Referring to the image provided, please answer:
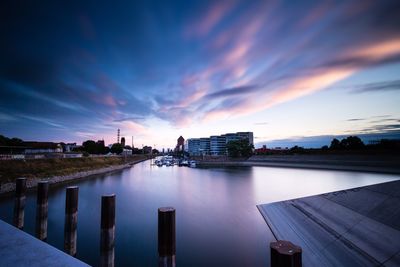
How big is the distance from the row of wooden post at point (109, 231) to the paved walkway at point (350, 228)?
6.52 metres

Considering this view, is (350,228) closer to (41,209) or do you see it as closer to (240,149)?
(41,209)

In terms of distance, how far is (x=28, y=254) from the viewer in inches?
196

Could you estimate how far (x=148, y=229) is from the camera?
14875mm

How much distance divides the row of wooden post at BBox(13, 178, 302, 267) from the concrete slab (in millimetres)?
1726

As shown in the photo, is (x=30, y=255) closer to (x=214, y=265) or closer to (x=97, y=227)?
(x=214, y=265)

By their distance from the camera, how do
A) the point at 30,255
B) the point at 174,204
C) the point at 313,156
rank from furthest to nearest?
1. the point at 313,156
2. the point at 174,204
3. the point at 30,255

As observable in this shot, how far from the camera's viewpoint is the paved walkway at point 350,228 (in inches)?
291

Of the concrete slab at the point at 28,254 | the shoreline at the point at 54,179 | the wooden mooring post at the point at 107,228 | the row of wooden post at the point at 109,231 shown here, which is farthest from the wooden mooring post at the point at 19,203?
the shoreline at the point at 54,179

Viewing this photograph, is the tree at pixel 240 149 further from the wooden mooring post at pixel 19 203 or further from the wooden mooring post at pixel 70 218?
the wooden mooring post at pixel 70 218

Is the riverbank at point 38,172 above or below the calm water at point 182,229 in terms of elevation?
above

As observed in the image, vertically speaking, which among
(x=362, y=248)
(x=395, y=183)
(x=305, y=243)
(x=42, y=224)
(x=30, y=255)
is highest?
(x=395, y=183)

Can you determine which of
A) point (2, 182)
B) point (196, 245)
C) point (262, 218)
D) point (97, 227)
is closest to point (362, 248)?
point (196, 245)

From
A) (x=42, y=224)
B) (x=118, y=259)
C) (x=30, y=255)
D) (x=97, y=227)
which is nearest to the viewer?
(x=30, y=255)

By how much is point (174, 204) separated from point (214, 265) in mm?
13446
